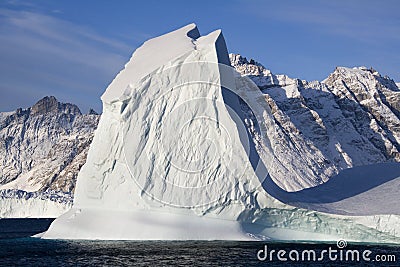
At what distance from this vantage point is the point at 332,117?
146 meters

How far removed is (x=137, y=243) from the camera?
30750 mm

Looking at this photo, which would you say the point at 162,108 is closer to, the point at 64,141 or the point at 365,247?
the point at 365,247

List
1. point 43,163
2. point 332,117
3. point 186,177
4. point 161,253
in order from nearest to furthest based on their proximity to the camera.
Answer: point 161,253 < point 186,177 < point 332,117 < point 43,163

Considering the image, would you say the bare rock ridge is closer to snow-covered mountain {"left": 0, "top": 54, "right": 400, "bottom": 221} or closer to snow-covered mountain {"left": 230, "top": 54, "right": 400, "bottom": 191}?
snow-covered mountain {"left": 0, "top": 54, "right": 400, "bottom": 221}

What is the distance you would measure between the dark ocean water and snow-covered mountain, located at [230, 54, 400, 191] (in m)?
77.3

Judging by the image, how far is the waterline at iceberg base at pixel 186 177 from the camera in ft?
105

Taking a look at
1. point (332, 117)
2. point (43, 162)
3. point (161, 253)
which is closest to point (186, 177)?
point (161, 253)

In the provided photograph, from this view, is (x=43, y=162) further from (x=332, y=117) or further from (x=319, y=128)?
(x=332, y=117)

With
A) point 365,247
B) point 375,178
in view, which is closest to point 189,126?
point 365,247

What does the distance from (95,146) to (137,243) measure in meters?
6.62

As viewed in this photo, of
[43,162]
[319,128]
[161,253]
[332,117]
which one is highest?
[332,117]

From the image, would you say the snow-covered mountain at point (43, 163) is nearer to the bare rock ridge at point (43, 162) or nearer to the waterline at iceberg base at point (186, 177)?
the bare rock ridge at point (43, 162)

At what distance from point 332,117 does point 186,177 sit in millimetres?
117762

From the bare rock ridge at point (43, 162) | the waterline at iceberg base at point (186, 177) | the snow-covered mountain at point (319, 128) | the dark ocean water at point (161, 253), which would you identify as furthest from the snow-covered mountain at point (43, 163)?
the dark ocean water at point (161, 253)
